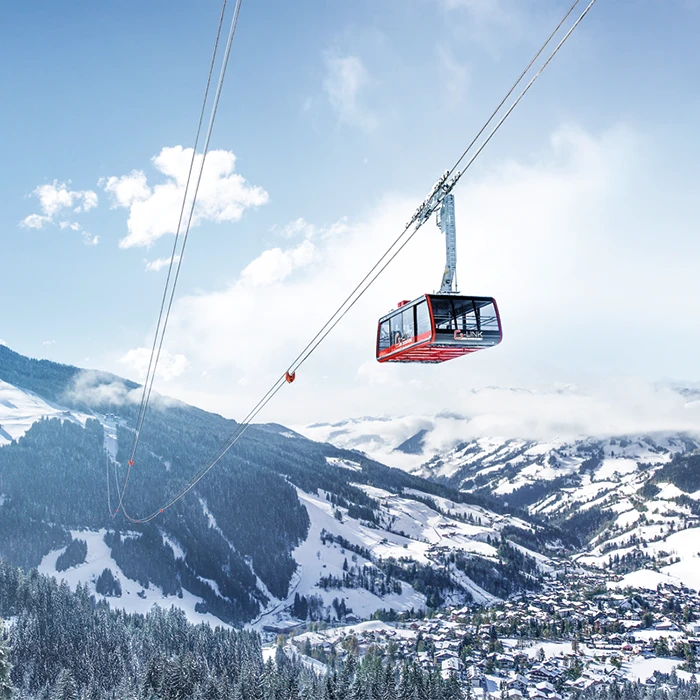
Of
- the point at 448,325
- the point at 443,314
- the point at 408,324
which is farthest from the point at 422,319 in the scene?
the point at 408,324

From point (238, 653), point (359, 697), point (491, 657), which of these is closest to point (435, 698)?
point (359, 697)

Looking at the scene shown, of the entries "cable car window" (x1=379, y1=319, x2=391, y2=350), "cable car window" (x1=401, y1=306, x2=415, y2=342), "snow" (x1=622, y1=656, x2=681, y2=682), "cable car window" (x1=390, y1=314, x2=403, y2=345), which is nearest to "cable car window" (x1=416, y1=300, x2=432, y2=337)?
"cable car window" (x1=401, y1=306, x2=415, y2=342)

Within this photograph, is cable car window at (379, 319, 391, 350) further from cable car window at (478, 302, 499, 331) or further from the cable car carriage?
cable car window at (478, 302, 499, 331)

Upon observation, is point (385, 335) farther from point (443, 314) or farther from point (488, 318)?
point (488, 318)

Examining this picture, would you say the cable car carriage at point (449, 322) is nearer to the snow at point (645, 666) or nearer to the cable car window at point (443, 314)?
the cable car window at point (443, 314)

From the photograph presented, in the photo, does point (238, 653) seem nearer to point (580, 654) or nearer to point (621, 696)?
point (621, 696)

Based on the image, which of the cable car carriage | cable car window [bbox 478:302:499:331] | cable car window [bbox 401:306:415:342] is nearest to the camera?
the cable car carriage

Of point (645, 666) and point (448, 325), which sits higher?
point (448, 325)
